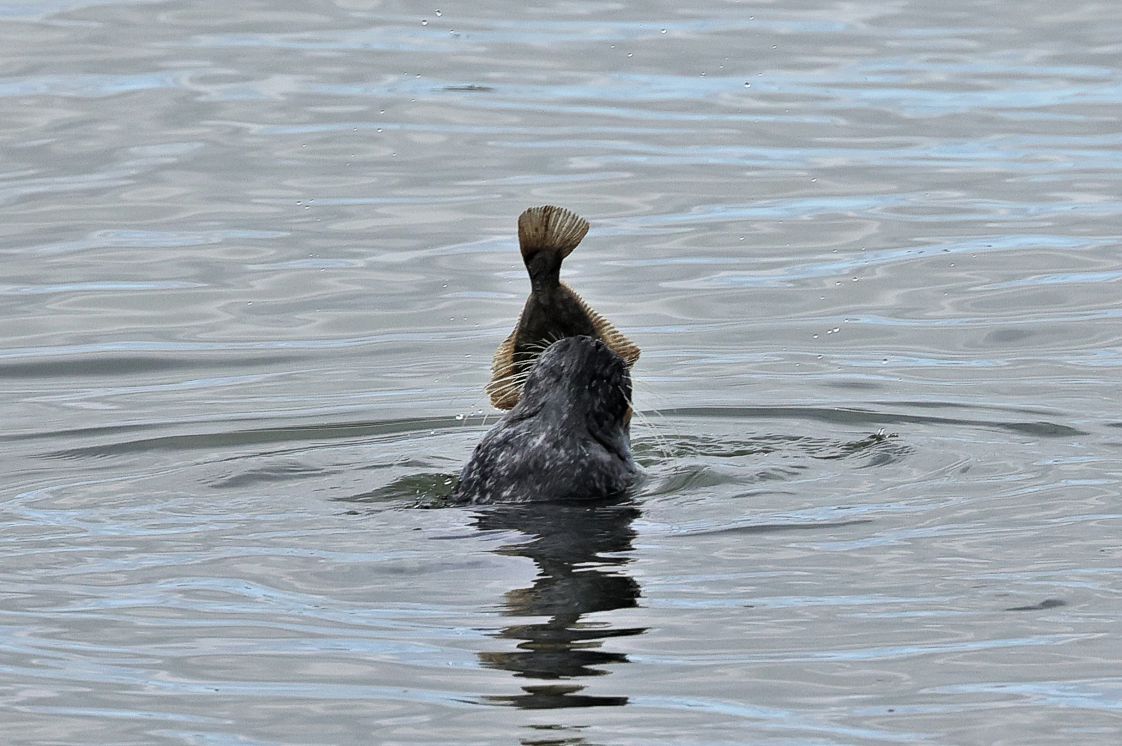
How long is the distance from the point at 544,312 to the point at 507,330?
176 inches

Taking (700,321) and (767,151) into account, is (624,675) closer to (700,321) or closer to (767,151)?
(700,321)

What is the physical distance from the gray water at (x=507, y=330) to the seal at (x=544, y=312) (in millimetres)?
485

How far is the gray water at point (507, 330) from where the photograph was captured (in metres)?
5.88

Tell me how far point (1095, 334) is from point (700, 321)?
88.4 inches

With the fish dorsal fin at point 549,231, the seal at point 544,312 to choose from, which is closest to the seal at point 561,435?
the seal at point 544,312

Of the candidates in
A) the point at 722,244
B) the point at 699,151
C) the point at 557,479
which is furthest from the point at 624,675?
the point at 699,151

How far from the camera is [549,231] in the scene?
7309 mm

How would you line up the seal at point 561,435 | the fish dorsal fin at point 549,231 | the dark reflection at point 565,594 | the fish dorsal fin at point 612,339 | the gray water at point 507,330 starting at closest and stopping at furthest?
the dark reflection at point 565,594 < the gray water at point 507,330 < the fish dorsal fin at point 549,231 < the seal at point 561,435 < the fish dorsal fin at point 612,339

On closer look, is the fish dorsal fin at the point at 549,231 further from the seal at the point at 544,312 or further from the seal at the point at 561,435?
the seal at the point at 561,435

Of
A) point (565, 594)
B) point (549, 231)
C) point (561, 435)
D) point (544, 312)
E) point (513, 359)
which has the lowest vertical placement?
point (565, 594)

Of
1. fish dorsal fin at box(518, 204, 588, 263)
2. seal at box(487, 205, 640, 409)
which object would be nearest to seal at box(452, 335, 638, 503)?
seal at box(487, 205, 640, 409)

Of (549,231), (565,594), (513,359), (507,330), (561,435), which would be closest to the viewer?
(565,594)

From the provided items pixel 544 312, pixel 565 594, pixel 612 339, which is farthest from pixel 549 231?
pixel 565 594

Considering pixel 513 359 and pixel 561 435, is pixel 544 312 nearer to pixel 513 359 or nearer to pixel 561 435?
pixel 513 359
